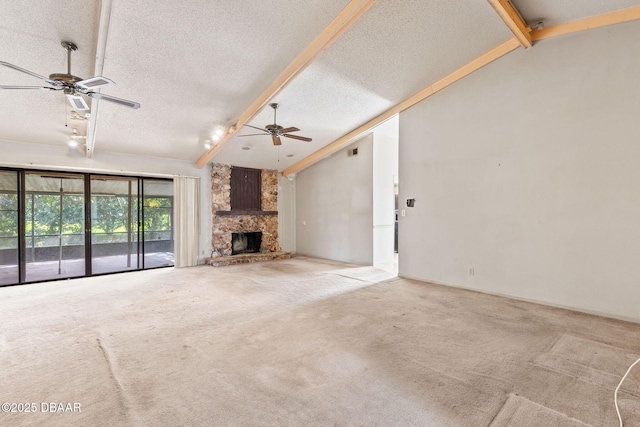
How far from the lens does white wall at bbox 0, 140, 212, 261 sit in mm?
5145

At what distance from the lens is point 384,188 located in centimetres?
702

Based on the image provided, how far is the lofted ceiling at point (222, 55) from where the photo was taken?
2871 mm

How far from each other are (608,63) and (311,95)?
3909 mm

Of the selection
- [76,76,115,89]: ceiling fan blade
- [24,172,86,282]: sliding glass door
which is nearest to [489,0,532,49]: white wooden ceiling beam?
[76,76,115,89]: ceiling fan blade

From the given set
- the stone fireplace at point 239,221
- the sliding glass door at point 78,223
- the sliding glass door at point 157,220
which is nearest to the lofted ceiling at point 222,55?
the sliding glass door at point 78,223

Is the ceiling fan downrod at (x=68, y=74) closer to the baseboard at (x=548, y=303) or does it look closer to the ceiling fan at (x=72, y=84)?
the ceiling fan at (x=72, y=84)

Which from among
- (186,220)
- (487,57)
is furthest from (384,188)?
(186,220)

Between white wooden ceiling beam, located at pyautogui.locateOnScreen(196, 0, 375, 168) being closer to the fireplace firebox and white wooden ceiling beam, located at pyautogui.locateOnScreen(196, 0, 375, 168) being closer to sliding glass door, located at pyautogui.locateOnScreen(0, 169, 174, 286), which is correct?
sliding glass door, located at pyautogui.locateOnScreen(0, 169, 174, 286)

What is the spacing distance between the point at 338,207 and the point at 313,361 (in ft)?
17.7

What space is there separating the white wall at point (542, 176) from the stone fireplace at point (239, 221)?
4.62 metres

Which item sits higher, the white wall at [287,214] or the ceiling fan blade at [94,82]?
the ceiling fan blade at [94,82]

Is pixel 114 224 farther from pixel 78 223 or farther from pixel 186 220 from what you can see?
pixel 186 220

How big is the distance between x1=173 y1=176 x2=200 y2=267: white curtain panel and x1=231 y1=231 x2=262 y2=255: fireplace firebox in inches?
42.9

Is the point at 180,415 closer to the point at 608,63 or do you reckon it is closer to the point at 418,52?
the point at 418,52
